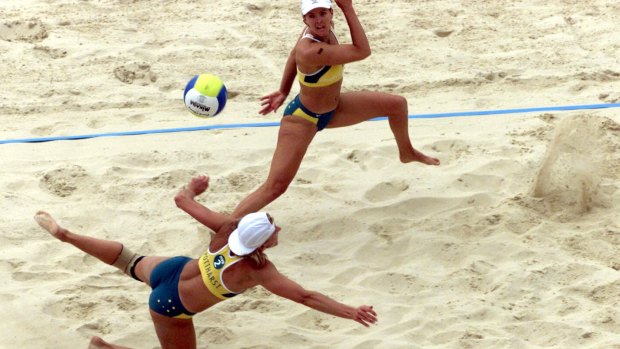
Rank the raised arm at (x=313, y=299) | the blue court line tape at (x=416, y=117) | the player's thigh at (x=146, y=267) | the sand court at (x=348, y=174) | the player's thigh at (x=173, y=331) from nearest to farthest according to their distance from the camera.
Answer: the raised arm at (x=313, y=299), the player's thigh at (x=173, y=331), the player's thigh at (x=146, y=267), the sand court at (x=348, y=174), the blue court line tape at (x=416, y=117)

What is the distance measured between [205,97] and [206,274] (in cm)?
137

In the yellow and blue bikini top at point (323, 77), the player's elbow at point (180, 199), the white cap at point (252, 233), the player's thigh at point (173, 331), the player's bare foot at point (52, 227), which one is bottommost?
the player's thigh at point (173, 331)

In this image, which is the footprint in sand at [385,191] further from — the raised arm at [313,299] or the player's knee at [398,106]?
the raised arm at [313,299]

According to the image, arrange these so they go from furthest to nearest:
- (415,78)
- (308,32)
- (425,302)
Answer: (415,78)
(308,32)
(425,302)

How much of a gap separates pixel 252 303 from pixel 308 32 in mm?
1534

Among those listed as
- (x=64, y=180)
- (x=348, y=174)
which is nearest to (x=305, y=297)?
(x=348, y=174)

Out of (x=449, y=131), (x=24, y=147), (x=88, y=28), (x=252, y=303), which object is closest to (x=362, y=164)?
(x=449, y=131)

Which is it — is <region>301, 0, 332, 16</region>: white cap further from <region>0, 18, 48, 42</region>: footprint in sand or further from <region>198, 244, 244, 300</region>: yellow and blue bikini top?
<region>0, 18, 48, 42</region>: footprint in sand

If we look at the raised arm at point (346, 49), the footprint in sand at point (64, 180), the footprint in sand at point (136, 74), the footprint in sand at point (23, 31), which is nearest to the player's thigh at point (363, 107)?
the raised arm at point (346, 49)

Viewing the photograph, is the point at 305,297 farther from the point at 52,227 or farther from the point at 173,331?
the point at 52,227

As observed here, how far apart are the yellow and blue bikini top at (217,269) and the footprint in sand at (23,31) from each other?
171 inches

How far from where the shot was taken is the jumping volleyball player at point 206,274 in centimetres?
457

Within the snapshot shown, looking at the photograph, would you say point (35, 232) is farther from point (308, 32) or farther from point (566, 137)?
point (566, 137)

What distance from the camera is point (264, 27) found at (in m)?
8.75
